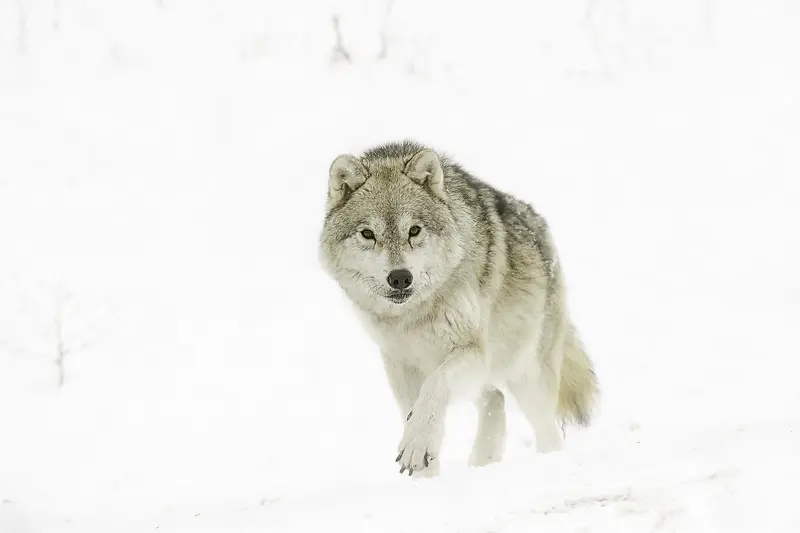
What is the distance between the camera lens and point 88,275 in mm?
7820

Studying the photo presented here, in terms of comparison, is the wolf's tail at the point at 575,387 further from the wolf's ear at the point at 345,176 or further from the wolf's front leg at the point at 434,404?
the wolf's ear at the point at 345,176

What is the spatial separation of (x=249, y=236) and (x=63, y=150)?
2194 mm

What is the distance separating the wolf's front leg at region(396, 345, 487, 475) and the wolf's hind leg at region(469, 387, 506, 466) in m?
0.86

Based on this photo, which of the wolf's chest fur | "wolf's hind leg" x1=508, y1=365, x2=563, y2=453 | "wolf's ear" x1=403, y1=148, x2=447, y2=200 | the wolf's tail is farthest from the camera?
the wolf's tail

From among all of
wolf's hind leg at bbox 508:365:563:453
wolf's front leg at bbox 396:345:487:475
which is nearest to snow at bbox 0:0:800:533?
wolf's hind leg at bbox 508:365:563:453

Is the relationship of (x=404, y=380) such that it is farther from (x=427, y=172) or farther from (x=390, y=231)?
(x=427, y=172)

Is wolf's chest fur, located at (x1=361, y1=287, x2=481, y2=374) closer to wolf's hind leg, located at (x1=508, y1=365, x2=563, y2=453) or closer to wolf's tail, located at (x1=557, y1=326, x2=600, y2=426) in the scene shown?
wolf's hind leg, located at (x1=508, y1=365, x2=563, y2=453)

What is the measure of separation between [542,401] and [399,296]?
1.39 m

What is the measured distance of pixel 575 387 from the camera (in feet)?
16.1

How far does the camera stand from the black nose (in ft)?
11.8

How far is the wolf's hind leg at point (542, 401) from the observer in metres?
4.65

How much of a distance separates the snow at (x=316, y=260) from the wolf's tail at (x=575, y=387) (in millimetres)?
176

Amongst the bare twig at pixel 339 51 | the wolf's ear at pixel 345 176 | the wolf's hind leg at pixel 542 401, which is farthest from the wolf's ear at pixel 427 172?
the bare twig at pixel 339 51

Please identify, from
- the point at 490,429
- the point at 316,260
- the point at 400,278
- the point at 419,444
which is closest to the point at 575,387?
the point at 490,429
